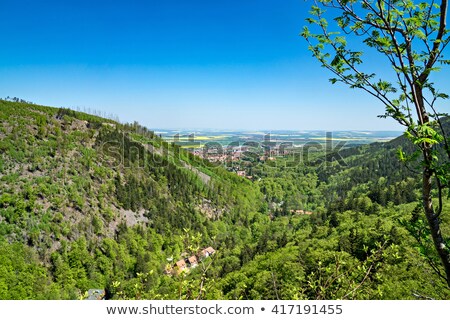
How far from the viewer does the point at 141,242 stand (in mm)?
50188

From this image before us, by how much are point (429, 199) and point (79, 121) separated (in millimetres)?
90858

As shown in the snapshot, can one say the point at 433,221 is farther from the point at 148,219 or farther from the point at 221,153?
the point at 221,153

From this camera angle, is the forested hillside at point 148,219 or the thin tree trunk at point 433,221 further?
the forested hillside at point 148,219

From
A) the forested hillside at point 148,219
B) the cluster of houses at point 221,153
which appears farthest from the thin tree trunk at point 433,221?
the cluster of houses at point 221,153

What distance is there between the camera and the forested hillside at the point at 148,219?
72.6 ft

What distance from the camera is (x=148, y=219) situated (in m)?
59.0

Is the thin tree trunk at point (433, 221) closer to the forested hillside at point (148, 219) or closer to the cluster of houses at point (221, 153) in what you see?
the forested hillside at point (148, 219)

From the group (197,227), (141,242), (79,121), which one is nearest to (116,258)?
(141,242)

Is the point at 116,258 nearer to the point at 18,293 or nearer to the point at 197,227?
the point at 18,293

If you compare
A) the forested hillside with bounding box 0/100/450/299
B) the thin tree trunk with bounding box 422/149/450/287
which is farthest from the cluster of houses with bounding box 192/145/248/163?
the thin tree trunk with bounding box 422/149/450/287

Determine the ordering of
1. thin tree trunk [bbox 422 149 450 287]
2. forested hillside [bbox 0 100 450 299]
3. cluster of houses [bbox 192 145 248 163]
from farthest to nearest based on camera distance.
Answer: cluster of houses [bbox 192 145 248 163]
forested hillside [bbox 0 100 450 299]
thin tree trunk [bbox 422 149 450 287]

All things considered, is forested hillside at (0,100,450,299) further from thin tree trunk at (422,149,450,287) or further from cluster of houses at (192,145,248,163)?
cluster of houses at (192,145,248,163)

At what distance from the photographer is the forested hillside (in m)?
22.1

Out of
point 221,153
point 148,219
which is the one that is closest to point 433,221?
point 148,219
